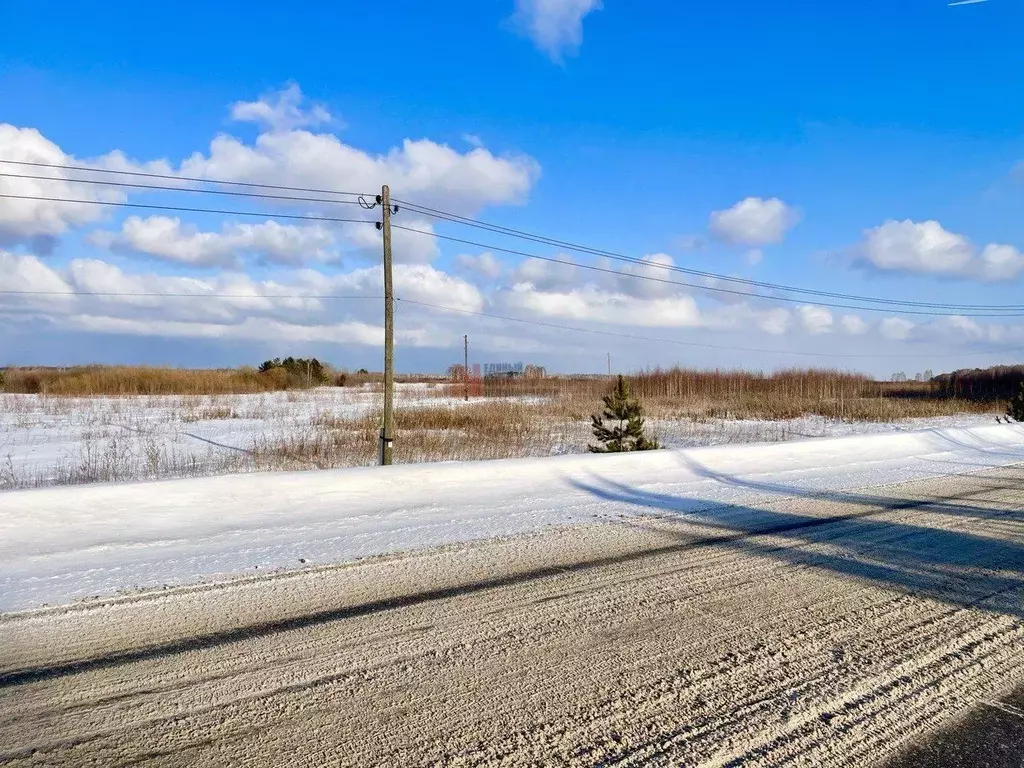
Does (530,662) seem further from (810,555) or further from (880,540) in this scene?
(880,540)

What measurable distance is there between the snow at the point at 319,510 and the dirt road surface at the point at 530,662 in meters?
0.78

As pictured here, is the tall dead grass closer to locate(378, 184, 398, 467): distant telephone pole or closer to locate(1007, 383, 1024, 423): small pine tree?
locate(1007, 383, 1024, 423): small pine tree

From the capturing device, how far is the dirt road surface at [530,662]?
2998 mm

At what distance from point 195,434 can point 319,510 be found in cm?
1541

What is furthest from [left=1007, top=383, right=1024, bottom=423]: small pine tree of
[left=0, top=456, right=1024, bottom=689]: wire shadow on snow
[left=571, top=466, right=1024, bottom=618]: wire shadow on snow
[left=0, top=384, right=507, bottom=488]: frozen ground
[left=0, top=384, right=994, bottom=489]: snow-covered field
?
[left=0, top=384, right=507, bottom=488]: frozen ground

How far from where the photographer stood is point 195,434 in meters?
22.0

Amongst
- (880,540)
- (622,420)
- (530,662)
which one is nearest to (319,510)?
(530,662)

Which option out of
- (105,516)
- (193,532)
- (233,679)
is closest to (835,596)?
(233,679)

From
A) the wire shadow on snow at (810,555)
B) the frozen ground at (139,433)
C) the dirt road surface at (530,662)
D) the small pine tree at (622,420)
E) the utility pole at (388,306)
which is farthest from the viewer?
the small pine tree at (622,420)

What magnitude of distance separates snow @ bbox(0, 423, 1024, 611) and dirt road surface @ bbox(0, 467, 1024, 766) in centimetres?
78

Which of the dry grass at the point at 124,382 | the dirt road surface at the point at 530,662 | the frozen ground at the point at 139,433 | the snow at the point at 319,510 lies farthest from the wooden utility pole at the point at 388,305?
the dry grass at the point at 124,382

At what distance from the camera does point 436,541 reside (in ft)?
22.8

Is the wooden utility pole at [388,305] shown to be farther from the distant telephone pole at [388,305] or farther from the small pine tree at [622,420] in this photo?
the small pine tree at [622,420]

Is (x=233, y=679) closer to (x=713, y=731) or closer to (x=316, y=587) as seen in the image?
(x=316, y=587)
